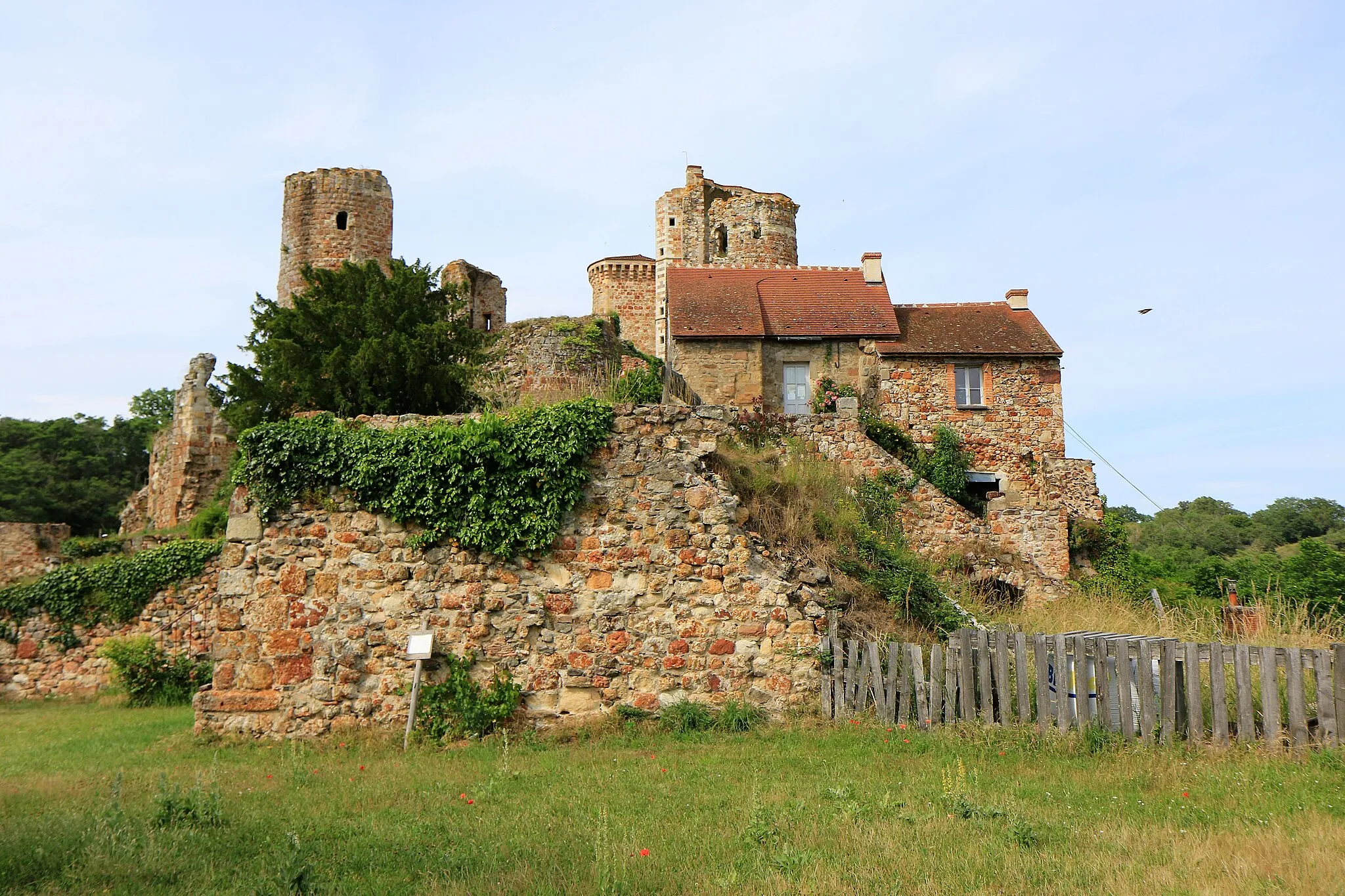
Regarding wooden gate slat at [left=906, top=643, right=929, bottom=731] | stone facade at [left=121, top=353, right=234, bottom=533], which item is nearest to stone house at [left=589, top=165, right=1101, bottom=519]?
stone facade at [left=121, top=353, right=234, bottom=533]

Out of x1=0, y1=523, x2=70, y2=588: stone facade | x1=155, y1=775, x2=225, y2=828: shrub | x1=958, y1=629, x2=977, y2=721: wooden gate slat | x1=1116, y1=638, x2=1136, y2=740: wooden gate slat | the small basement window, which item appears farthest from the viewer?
the small basement window

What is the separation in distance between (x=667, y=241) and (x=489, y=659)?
2812cm

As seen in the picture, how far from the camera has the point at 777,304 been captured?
85.7 ft

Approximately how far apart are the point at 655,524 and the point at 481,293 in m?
24.9

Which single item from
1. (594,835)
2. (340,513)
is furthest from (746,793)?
(340,513)

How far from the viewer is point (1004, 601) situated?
15898 mm

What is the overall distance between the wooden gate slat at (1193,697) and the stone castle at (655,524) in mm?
3494

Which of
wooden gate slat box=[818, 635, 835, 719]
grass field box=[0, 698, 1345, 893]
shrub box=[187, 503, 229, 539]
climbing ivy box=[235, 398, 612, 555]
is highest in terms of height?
climbing ivy box=[235, 398, 612, 555]

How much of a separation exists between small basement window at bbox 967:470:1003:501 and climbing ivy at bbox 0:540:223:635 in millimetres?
17865

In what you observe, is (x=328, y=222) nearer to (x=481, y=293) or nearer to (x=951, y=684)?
(x=481, y=293)

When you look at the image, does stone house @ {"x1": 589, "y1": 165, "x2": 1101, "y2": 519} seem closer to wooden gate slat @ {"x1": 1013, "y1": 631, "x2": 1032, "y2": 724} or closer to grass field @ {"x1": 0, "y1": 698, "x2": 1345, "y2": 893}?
wooden gate slat @ {"x1": 1013, "y1": 631, "x2": 1032, "y2": 724}

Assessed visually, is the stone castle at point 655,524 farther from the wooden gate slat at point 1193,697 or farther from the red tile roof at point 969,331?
the wooden gate slat at point 1193,697

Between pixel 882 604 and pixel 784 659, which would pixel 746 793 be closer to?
pixel 784 659

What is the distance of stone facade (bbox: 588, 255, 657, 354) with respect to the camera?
132 feet
